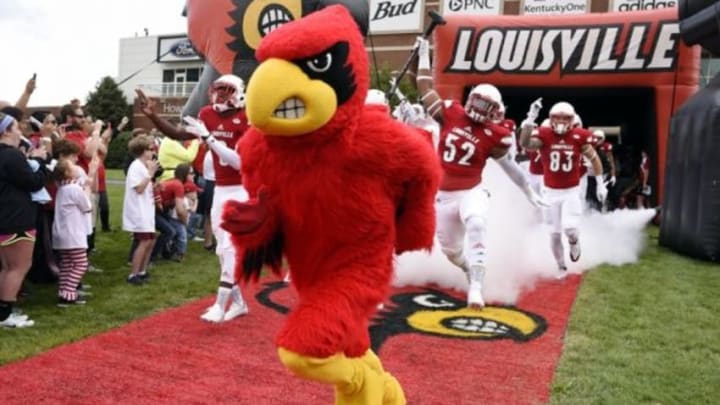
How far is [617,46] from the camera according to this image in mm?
12258

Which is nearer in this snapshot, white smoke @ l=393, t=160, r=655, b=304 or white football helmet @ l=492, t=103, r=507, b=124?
white football helmet @ l=492, t=103, r=507, b=124

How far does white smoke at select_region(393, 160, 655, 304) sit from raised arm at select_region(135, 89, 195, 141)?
2.16 metres

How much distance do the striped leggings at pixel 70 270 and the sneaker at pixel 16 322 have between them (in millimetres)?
644

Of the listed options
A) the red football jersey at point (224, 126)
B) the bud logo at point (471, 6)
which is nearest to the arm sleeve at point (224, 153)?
the red football jersey at point (224, 126)

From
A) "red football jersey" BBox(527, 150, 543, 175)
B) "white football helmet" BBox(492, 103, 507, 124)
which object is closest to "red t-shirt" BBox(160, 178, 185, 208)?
"white football helmet" BBox(492, 103, 507, 124)

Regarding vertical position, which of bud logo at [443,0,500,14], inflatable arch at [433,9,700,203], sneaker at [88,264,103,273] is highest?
bud logo at [443,0,500,14]

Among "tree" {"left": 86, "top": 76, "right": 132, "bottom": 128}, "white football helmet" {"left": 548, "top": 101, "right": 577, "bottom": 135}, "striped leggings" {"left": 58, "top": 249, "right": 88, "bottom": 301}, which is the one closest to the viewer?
"striped leggings" {"left": 58, "top": 249, "right": 88, "bottom": 301}

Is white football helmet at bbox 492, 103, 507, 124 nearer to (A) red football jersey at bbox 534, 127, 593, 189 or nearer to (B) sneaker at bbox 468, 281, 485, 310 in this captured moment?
(B) sneaker at bbox 468, 281, 485, 310

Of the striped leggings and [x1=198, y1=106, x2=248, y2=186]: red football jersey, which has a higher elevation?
[x1=198, y1=106, x2=248, y2=186]: red football jersey

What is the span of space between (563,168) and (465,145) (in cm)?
213

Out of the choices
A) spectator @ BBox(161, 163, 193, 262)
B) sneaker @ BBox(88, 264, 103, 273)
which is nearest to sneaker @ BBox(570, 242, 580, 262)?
spectator @ BBox(161, 163, 193, 262)

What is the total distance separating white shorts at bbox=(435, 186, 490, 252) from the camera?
593cm

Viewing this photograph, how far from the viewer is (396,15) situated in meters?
27.1

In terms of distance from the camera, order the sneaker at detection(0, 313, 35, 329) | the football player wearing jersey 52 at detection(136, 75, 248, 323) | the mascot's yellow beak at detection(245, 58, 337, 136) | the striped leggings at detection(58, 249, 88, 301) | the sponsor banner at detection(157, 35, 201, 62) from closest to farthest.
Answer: the mascot's yellow beak at detection(245, 58, 337, 136), the sneaker at detection(0, 313, 35, 329), the football player wearing jersey 52 at detection(136, 75, 248, 323), the striped leggings at detection(58, 249, 88, 301), the sponsor banner at detection(157, 35, 201, 62)
